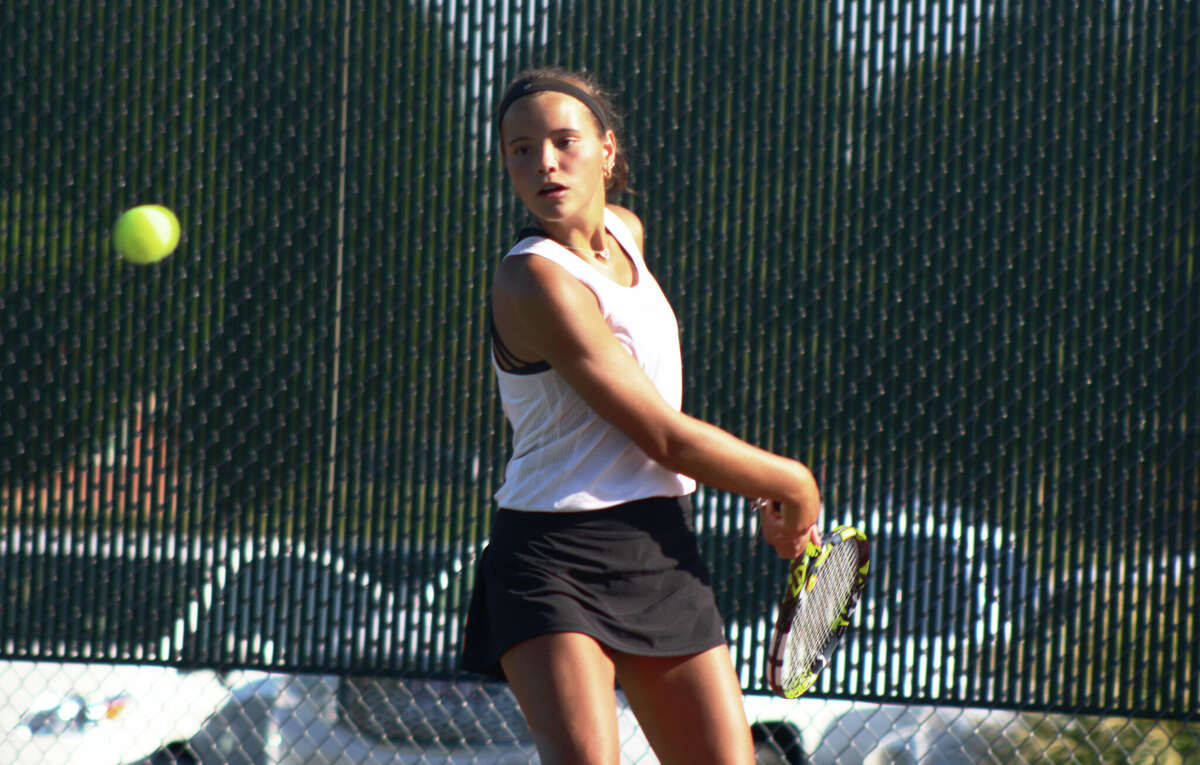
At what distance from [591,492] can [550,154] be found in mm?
526

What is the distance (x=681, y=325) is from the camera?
10.3 ft

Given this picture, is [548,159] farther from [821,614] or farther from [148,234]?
[148,234]

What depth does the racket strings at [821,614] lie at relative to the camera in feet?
6.98

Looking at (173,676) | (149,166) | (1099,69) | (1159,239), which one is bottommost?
(173,676)

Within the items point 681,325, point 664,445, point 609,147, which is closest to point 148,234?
point 681,325

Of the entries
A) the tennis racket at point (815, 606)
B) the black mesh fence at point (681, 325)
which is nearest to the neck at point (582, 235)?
the tennis racket at point (815, 606)

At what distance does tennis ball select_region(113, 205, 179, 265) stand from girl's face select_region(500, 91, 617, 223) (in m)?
1.66

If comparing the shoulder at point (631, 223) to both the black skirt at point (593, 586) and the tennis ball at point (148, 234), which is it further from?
the tennis ball at point (148, 234)

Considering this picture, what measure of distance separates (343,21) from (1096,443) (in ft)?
7.28

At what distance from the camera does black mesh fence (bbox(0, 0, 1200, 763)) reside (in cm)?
303

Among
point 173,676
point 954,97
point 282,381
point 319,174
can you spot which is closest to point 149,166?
point 319,174

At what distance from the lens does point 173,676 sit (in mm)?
3461

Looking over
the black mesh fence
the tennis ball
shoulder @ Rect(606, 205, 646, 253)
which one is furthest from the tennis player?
the tennis ball

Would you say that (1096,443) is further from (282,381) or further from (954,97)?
(282,381)
